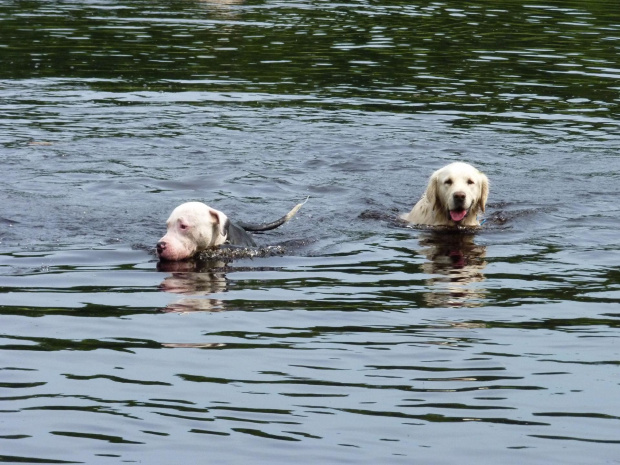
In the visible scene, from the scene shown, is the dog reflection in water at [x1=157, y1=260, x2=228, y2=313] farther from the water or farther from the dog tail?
the dog tail

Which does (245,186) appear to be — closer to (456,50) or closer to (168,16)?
(456,50)

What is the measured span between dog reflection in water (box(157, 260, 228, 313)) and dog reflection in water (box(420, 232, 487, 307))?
179 centimetres

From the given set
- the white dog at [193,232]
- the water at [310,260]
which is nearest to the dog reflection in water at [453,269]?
the water at [310,260]

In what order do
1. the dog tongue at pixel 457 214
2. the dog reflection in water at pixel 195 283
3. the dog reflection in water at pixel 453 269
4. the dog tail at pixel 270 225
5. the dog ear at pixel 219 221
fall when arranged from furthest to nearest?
the dog tongue at pixel 457 214 < the dog tail at pixel 270 225 < the dog ear at pixel 219 221 < the dog reflection in water at pixel 453 269 < the dog reflection in water at pixel 195 283

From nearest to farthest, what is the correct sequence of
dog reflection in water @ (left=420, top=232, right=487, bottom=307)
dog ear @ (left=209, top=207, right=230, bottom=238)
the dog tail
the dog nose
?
dog reflection in water @ (left=420, top=232, right=487, bottom=307) < dog ear @ (left=209, top=207, right=230, bottom=238) < the dog tail < the dog nose

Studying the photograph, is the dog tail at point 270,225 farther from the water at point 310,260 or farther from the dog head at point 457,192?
the dog head at point 457,192

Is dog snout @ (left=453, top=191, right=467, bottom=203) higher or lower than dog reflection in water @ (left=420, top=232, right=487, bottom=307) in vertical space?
higher

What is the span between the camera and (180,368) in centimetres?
775

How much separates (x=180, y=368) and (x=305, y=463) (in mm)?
1745

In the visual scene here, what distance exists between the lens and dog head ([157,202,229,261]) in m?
11.2

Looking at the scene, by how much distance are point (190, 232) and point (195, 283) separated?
0.93m

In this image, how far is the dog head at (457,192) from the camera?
1293cm

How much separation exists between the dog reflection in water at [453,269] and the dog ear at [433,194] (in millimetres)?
344

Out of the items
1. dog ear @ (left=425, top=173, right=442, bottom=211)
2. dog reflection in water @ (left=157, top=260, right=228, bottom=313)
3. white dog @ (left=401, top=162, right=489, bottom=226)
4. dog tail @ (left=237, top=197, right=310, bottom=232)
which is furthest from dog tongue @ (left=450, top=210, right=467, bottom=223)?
dog reflection in water @ (left=157, top=260, right=228, bottom=313)
